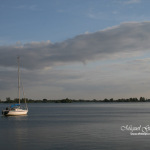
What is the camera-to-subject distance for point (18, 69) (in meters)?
102

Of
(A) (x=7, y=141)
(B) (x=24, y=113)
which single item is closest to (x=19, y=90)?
(B) (x=24, y=113)

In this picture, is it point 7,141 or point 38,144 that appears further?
point 7,141

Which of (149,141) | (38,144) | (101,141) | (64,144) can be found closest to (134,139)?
(149,141)

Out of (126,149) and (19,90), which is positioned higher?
(19,90)

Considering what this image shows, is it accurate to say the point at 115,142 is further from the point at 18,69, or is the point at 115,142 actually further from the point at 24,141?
the point at 18,69

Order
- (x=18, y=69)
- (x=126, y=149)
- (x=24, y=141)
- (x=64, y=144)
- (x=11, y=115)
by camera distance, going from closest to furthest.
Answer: (x=126, y=149)
(x=64, y=144)
(x=24, y=141)
(x=11, y=115)
(x=18, y=69)

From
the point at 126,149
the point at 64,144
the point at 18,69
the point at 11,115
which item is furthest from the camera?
the point at 18,69

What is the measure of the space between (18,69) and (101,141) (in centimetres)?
6915

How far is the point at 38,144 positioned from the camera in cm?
3644

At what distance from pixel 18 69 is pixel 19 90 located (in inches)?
365

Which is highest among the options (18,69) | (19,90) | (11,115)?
(18,69)

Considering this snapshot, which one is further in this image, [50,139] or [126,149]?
[50,139]

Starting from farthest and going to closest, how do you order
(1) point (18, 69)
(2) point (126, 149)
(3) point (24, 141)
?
(1) point (18, 69)
(3) point (24, 141)
(2) point (126, 149)

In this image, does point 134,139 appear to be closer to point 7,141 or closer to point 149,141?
point 149,141
